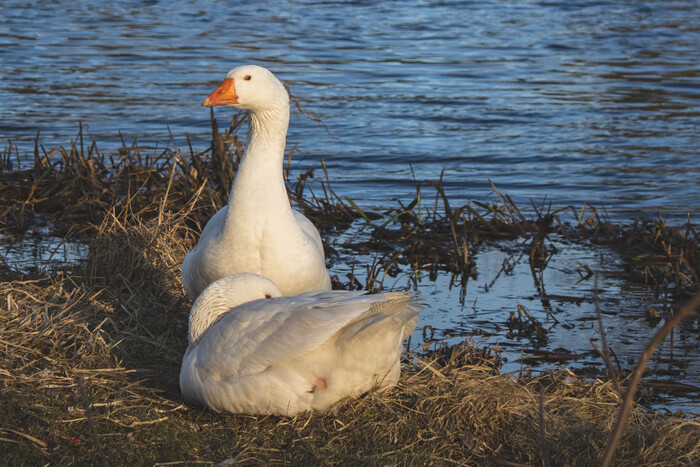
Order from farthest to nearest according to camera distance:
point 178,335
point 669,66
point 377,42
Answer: point 377,42 → point 669,66 → point 178,335

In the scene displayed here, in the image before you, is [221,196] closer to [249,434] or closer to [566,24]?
[249,434]

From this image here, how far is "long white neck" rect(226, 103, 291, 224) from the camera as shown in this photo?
484cm

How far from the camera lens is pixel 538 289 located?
645cm

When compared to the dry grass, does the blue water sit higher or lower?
lower

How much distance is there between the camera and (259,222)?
480 centimetres

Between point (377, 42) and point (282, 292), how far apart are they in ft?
45.5

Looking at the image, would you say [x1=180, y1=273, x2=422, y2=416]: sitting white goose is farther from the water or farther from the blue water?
the blue water

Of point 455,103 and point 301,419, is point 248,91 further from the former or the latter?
point 455,103

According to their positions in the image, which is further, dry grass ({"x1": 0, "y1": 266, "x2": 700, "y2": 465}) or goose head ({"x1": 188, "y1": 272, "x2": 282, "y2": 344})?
goose head ({"x1": 188, "y1": 272, "x2": 282, "y2": 344})

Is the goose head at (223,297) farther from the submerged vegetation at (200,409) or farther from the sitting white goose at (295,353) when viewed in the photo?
the submerged vegetation at (200,409)

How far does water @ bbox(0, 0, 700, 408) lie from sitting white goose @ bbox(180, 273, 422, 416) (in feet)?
4.71

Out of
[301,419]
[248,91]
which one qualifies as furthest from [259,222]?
[301,419]

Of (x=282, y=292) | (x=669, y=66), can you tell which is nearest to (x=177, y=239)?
(x=282, y=292)

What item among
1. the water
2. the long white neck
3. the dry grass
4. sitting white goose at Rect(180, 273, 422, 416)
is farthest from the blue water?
sitting white goose at Rect(180, 273, 422, 416)
